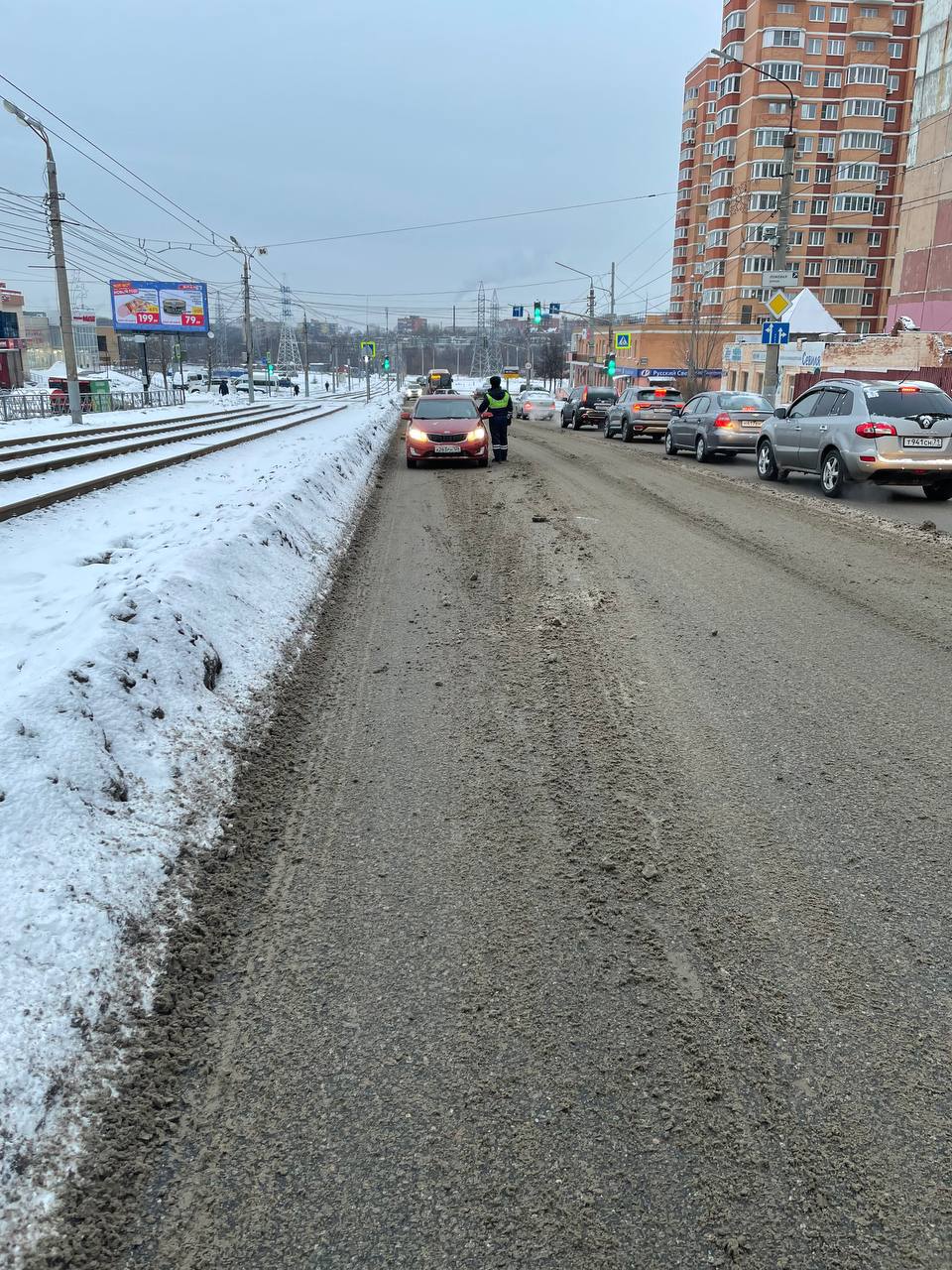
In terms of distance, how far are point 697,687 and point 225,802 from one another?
2.71 m

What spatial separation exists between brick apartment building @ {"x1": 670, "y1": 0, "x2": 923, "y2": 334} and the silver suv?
71.9m

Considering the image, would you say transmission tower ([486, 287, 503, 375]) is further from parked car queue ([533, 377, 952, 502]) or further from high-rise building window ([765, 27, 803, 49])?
parked car queue ([533, 377, 952, 502])

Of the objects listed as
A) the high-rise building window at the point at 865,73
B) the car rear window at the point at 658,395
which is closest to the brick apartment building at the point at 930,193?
the car rear window at the point at 658,395

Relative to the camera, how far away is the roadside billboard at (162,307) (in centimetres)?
6556

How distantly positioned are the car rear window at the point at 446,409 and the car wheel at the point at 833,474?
7.63 m

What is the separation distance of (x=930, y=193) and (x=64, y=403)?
136 ft

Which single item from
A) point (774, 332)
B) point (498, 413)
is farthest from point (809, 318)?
point (498, 413)

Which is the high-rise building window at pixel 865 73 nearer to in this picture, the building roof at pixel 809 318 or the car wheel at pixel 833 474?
the building roof at pixel 809 318

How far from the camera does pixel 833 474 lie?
13.4 meters

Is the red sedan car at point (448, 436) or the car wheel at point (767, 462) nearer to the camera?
the car wheel at point (767, 462)

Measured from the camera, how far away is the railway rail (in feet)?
41.8

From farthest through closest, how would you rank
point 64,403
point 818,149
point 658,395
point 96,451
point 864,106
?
point 818,149
point 864,106
point 64,403
point 658,395
point 96,451

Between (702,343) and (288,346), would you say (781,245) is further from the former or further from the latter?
(288,346)

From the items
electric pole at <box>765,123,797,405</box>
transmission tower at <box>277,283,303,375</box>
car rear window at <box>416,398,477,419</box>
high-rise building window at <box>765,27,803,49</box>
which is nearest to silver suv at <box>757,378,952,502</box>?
car rear window at <box>416,398,477,419</box>
